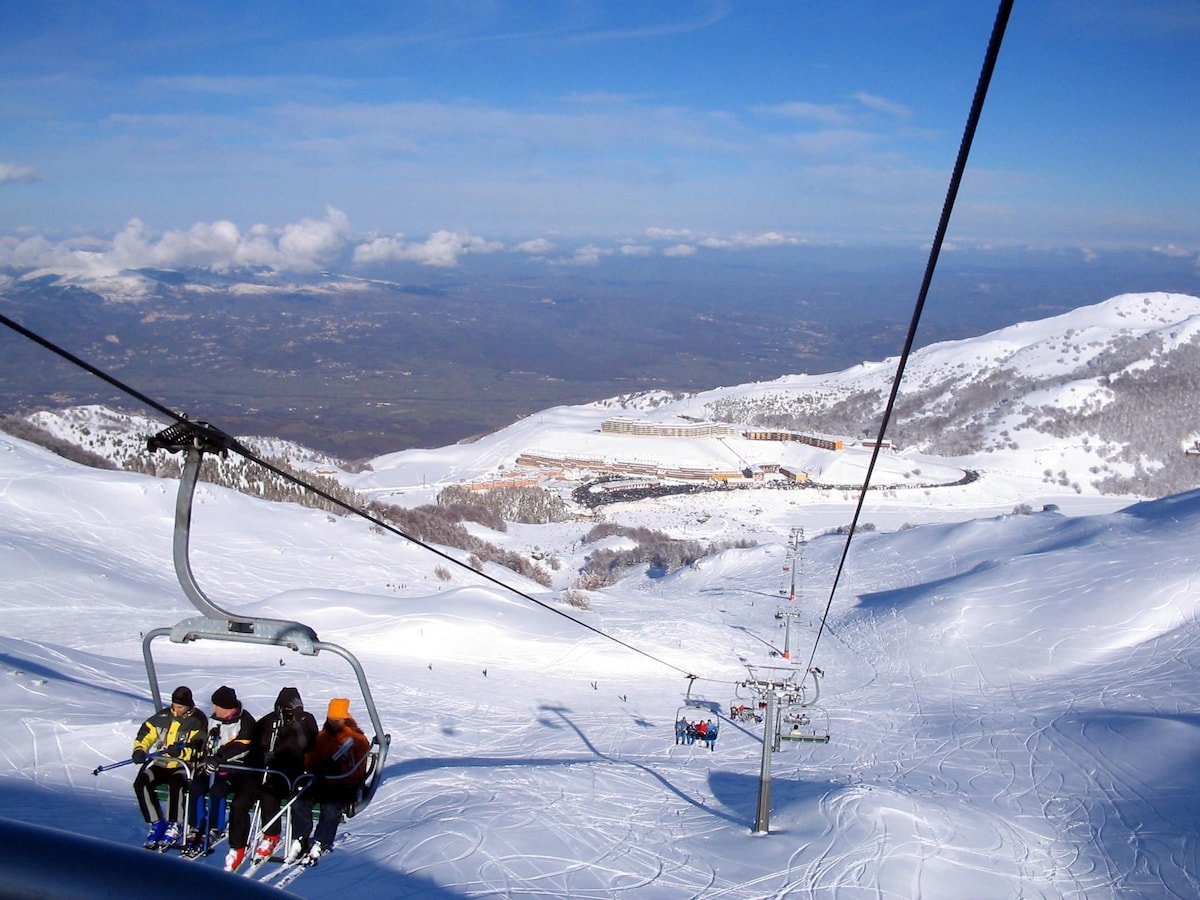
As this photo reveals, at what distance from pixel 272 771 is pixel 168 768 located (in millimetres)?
595

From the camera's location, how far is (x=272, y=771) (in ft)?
17.0

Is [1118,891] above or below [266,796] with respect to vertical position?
below

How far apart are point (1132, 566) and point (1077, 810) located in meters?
14.3

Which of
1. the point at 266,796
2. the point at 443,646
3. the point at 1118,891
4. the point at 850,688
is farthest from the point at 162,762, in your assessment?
the point at 850,688

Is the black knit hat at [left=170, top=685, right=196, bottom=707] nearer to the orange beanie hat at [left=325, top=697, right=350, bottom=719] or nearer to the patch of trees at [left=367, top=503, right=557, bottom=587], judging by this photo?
the orange beanie hat at [left=325, top=697, right=350, bottom=719]

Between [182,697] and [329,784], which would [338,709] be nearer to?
[329,784]

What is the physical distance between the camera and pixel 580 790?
39.9 ft

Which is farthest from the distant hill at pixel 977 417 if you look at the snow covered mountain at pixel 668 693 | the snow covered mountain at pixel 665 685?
the snow covered mountain at pixel 668 693

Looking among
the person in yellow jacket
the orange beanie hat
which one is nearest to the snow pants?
the person in yellow jacket

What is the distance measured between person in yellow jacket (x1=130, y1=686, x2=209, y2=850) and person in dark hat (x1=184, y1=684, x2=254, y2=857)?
70 mm

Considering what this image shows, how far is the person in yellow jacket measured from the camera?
5.19 m

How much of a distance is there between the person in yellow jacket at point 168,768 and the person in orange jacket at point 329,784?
0.61 m

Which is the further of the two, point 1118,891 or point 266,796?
point 1118,891

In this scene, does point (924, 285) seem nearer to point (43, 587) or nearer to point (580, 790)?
point (580, 790)
